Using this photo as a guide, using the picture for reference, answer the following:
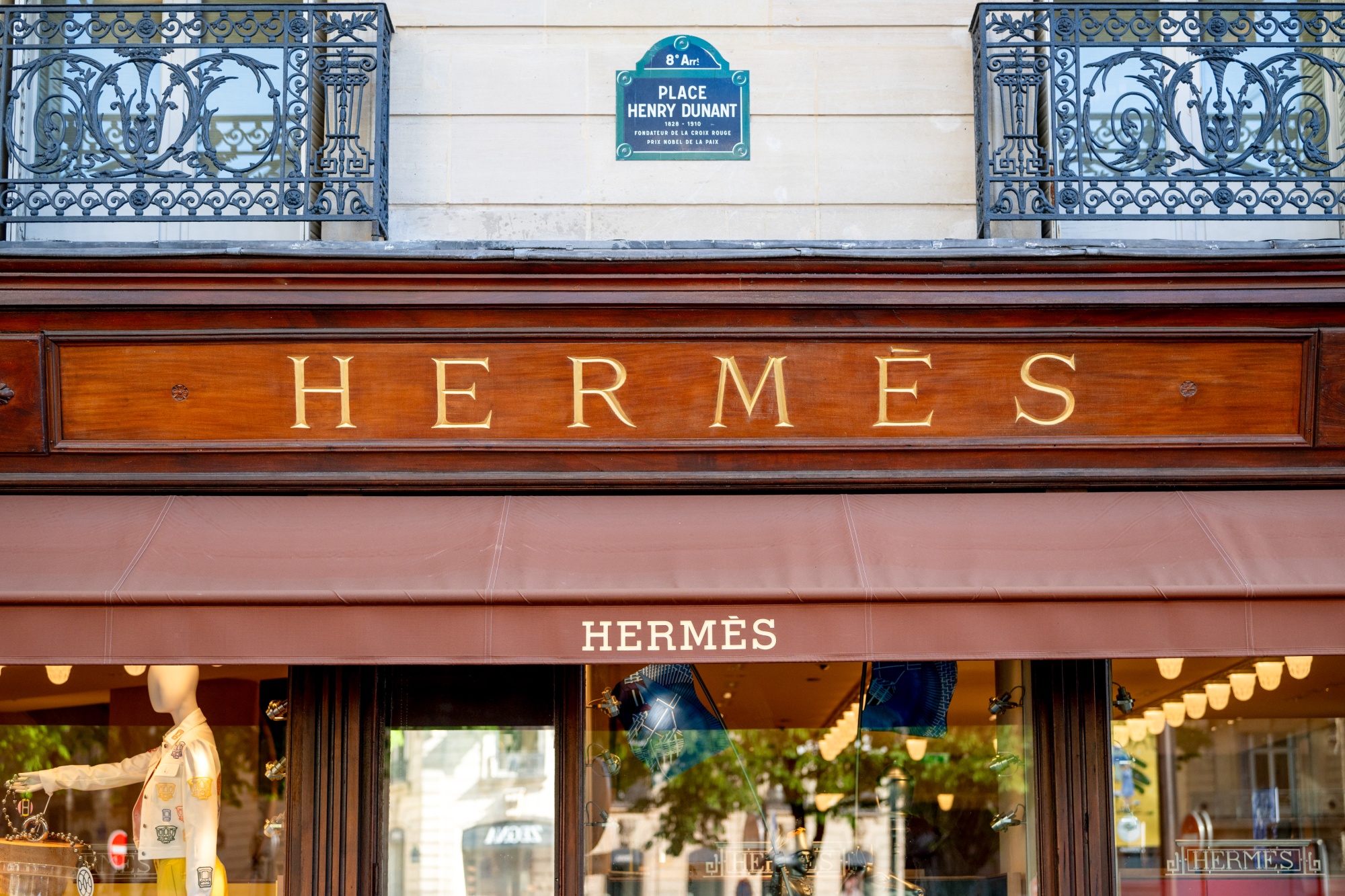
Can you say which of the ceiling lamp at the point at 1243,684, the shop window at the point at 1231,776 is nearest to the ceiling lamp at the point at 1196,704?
the shop window at the point at 1231,776

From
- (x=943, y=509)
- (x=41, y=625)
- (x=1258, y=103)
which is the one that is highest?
(x=1258, y=103)

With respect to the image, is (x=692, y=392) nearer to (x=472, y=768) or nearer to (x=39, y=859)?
(x=472, y=768)

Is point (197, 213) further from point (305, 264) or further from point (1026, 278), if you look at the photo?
point (1026, 278)

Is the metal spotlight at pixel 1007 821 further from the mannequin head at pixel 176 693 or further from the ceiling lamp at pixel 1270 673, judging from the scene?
the mannequin head at pixel 176 693

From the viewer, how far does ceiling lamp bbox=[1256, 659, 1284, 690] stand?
A: 6.02 meters

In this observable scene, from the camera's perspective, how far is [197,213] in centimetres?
626

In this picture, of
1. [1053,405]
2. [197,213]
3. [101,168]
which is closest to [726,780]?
[1053,405]

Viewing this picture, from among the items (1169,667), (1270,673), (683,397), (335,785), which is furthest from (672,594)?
(1270,673)

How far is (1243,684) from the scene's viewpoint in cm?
602

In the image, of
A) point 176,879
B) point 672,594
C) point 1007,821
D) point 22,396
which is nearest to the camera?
point 672,594

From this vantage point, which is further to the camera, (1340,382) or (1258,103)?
(1258,103)

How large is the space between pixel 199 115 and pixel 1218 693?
5.36 meters

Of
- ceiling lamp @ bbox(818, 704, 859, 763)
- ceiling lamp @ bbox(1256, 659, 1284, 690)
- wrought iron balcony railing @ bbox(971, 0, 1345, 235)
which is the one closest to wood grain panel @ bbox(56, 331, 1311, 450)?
wrought iron balcony railing @ bbox(971, 0, 1345, 235)

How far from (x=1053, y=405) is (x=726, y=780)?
2.26 meters
